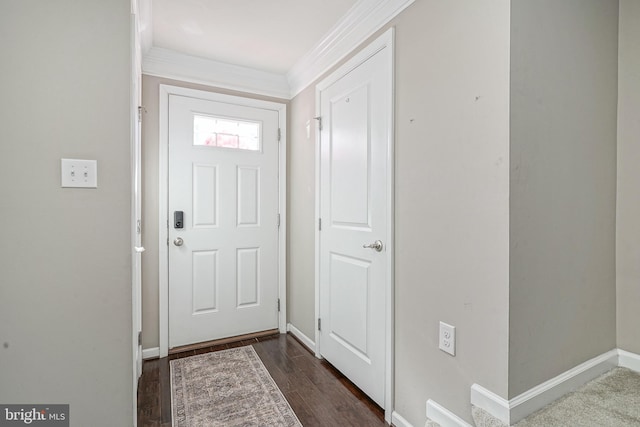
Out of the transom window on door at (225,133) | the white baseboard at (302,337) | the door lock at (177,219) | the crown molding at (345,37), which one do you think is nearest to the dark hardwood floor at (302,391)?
the white baseboard at (302,337)

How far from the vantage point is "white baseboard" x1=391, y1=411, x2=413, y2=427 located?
164 centimetres

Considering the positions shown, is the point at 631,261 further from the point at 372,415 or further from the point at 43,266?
the point at 43,266

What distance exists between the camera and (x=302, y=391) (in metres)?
2.04

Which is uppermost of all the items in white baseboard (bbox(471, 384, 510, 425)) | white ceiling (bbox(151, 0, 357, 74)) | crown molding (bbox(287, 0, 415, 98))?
white ceiling (bbox(151, 0, 357, 74))

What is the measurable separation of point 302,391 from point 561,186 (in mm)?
1823

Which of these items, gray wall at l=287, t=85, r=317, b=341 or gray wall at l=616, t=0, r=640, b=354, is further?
gray wall at l=287, t=85, r=317, b=341

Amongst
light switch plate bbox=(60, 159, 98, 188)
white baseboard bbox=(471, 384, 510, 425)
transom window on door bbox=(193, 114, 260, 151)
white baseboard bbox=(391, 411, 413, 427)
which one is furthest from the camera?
transom window on door bbox=(193, 114, 260, 151)

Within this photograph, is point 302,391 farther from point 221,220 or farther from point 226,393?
point 221,220

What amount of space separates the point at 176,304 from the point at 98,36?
6.48ft

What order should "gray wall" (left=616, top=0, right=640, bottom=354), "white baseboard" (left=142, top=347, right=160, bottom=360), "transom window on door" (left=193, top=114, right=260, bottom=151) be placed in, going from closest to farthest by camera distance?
"gray wall" (left=616, top=0, right=640, bottom=354)
"white baseboard" (left=142, top=347, right=160, bottom=360)
"transom window on door" (left=193, top=114, right=260, bottom=151)

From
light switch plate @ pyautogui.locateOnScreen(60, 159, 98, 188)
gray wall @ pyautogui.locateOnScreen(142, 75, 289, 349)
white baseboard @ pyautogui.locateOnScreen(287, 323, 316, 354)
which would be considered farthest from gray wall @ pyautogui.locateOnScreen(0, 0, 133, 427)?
white baseboard @ pyautogui.locateOnScreen(287, 323, 316, 354)

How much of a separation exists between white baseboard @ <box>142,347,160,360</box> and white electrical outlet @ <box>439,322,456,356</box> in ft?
7.18

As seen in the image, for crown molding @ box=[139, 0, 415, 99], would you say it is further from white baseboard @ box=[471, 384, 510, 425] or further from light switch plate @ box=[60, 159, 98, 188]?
white baseboard @ box=[471, 384, 510, 425]

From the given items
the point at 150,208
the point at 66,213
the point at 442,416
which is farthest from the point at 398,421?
the point at 150,208
